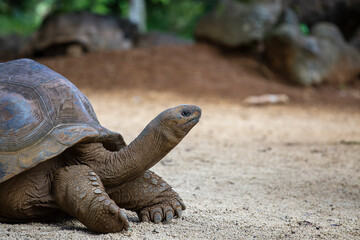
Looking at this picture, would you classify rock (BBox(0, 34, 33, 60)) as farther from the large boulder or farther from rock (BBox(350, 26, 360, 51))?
rock (BBox(350, 26, 360, 51))

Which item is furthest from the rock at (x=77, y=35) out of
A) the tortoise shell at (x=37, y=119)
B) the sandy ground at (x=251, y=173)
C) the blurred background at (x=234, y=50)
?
the tortoise shell at (x=37, y=119)

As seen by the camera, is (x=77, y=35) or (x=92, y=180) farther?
(x=77, y=35)

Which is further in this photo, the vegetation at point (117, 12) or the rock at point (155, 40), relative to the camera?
the vegetation at point (117, 12)

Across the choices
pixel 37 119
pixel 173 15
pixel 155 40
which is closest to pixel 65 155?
pixel 37 119

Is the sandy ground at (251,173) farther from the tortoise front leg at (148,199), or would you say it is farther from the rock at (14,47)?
the rock at (14,47)

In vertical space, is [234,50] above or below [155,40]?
below

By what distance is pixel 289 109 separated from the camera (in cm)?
756

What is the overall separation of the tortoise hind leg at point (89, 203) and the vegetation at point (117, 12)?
1186 centimetres

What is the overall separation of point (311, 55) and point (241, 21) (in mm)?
1791

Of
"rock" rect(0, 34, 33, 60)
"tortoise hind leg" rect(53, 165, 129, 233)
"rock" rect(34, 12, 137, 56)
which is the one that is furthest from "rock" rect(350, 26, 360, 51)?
"tortoise hind leg" rect(53, 165, 129, 233)

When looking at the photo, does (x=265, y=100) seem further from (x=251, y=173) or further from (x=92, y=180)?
(x=92, y=180)

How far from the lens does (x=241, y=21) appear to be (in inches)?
388

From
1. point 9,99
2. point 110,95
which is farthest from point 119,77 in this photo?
point 9,99

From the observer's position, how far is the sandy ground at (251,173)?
2227mm
